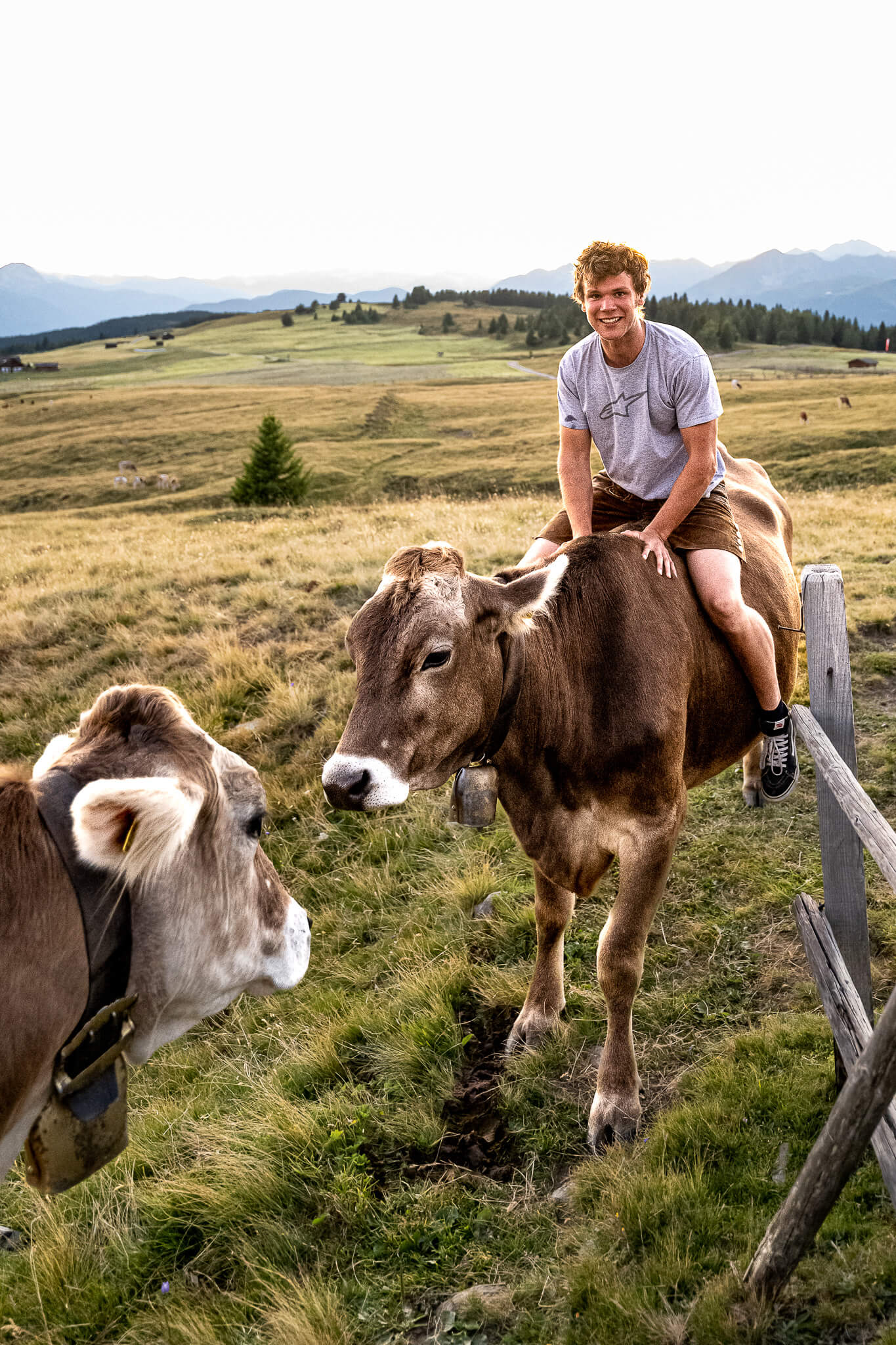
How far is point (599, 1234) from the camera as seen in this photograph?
3.19 meters

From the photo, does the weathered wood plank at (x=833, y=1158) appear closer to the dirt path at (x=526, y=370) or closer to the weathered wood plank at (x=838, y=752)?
the weathered wood plank at (x=838, y=752)

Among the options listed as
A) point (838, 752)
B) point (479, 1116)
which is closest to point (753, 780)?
point (838, 752)

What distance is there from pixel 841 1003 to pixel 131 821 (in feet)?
8.89

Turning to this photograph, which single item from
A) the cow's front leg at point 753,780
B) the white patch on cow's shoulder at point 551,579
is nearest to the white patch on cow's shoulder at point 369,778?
Answer: the white patch on cow's shoulder at point 551,579

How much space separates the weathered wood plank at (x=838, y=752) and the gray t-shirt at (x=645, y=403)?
1.04 meters

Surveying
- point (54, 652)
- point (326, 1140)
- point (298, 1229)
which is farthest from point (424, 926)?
point (54, 652)

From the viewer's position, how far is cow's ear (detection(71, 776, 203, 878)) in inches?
80.1

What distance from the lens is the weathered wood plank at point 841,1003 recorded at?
2.68 meters

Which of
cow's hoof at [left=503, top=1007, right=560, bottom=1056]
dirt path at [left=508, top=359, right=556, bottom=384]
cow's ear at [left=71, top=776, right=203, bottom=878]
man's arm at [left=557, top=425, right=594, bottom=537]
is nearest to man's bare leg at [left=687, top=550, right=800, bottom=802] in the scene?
man's arm at [left=557, top=425, right=594, bottom=537]

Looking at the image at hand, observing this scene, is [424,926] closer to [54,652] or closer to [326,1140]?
[326,1140]

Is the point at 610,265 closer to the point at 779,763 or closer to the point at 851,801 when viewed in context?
the point at 851,801

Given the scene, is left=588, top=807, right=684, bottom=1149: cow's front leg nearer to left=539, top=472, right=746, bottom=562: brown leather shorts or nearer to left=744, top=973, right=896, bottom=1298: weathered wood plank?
left=744, top=973, right=896, bottom=1298: weathered wood plank

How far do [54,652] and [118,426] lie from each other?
59171 mm

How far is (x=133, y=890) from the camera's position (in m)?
2.37
